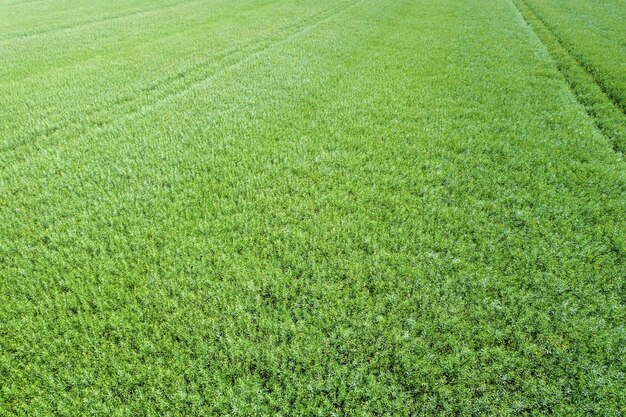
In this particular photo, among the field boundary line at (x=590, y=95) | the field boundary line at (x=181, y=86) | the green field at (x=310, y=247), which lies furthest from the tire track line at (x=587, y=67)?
the field boundary line at (x=181, y=86)

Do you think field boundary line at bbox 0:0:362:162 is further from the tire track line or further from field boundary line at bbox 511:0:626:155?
the tire track line

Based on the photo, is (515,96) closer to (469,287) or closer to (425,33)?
(469,287)

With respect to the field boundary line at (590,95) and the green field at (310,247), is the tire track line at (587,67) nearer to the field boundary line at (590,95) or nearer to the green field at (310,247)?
the field boundary line at (590,95)

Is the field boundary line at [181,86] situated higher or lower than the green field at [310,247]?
higher

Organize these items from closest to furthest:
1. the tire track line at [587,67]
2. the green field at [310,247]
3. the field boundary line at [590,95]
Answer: the green field at [310,247], the field boundary line at [590,95], the tire track line at [587,67]

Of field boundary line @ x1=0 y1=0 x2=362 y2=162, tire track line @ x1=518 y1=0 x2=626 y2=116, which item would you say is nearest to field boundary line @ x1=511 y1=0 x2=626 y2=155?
tire track line @ x1=518 y1=0 x2=626 y2=116

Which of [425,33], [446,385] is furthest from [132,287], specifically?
[425,33]

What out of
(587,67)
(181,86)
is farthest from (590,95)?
(181,86)
